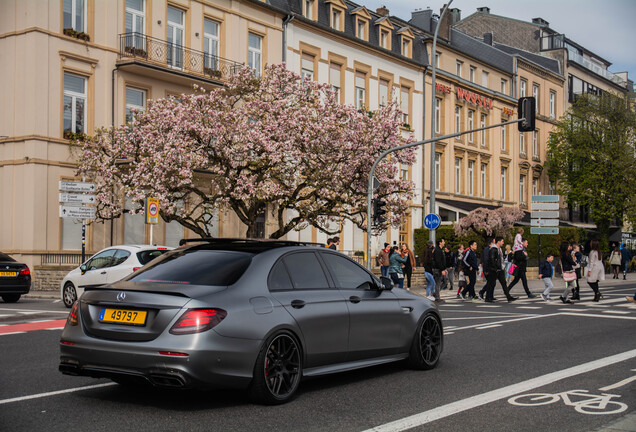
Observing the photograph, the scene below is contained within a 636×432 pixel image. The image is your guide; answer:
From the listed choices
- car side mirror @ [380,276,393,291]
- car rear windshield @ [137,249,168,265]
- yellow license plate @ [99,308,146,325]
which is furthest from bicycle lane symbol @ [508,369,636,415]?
car rear windshield @ [137,249,168,265]

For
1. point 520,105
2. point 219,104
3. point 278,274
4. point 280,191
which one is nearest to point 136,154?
point 219,104

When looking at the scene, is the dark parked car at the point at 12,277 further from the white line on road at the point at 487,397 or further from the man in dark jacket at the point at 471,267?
the white line on road at the point at 487,397

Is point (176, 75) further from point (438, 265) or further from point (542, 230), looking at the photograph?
point (542, 230)

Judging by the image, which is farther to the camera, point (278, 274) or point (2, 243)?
point (2, 243)

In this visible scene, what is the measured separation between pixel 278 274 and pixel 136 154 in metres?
21.7

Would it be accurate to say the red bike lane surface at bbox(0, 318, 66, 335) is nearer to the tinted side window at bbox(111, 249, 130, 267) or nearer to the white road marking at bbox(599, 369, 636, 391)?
the tinted side window at bbox(111, 249, 130, 267)

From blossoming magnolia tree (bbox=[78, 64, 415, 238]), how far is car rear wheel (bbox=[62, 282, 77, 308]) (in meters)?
7.49

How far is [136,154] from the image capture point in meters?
28.1

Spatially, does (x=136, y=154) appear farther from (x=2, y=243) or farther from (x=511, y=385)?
(x=511, y=385)

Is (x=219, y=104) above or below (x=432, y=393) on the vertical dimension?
above

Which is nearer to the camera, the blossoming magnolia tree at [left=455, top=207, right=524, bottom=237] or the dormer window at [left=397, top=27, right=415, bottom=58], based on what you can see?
the blossoming magnolia tree at [left=455, top=207, right=524, bottom=237]

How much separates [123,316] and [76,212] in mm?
19527

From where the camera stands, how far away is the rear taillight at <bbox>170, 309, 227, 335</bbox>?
650cm

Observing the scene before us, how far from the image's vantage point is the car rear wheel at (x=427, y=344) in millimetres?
9078
